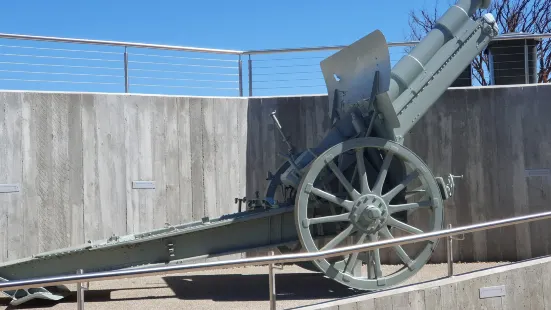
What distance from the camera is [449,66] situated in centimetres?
780

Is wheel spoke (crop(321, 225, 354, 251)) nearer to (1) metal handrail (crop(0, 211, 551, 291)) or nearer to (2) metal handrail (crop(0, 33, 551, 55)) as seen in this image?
(1) metal handrail (crop(0, 211, 551, 291))

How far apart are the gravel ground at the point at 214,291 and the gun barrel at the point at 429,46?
7.27ft

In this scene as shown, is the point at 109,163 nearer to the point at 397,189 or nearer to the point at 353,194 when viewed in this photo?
the point at 353,194

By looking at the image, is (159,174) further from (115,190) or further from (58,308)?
(58,308)

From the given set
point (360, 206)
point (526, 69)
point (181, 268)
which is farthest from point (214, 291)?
point (526, 69)

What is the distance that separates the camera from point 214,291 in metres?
7.46

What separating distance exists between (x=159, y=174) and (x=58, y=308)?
2.93 meters

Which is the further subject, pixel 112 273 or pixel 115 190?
pixel 115 190

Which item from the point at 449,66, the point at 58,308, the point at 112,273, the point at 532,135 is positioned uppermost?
the point at 449,66

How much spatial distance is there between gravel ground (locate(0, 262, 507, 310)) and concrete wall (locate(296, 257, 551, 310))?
88 cm

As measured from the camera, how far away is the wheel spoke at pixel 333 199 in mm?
6980

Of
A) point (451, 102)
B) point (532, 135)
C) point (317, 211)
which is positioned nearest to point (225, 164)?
point (317, 211)

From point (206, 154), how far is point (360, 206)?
3262mm

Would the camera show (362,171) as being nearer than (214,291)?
Yes
